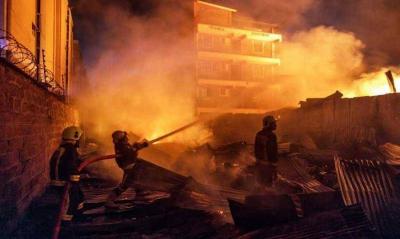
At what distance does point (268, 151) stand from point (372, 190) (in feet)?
7.56

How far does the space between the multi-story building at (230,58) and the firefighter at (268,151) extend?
22.1 meters

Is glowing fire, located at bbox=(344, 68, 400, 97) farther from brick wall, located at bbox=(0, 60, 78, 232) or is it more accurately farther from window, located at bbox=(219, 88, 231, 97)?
brick wall, located at bbox=(0, 60, 78, 232)

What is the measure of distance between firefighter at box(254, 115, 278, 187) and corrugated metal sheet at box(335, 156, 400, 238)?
4.90ft

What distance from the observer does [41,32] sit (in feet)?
36.8

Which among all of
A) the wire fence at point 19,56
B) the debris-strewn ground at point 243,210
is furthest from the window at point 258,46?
the wire fence at point 19,56

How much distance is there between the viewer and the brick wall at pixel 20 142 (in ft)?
14.1

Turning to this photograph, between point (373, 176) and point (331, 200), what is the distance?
158cm

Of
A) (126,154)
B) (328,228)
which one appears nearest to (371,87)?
(328,228)

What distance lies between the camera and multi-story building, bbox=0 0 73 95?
755 centimetres

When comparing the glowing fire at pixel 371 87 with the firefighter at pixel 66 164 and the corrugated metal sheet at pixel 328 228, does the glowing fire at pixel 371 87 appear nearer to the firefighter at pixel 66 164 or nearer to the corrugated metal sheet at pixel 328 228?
the corrugated metal sheet at pixel 328 228

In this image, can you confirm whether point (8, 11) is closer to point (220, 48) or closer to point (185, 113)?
point (185, 113)

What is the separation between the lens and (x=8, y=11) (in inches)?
299

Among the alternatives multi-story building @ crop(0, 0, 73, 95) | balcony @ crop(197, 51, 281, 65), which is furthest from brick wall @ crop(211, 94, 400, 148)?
balcony @ crop(197, 51, 281, 65)

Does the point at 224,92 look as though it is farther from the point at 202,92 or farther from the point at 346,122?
the point at 346,122
